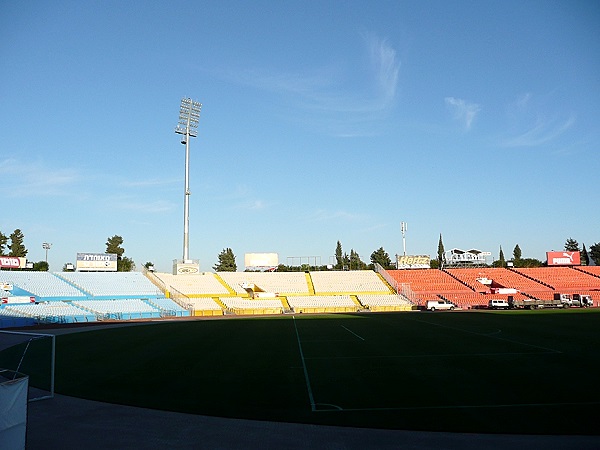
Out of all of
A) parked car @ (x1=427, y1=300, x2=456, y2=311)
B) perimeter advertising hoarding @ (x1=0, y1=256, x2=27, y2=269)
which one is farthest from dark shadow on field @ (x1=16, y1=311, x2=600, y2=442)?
perimeter advertising hoarding @ (x1=0, y1=256, x2=27, y2=269)

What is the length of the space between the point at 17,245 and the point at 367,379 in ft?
321

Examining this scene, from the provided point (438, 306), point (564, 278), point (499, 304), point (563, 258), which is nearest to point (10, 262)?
point (438, 306)

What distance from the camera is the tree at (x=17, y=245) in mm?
93375

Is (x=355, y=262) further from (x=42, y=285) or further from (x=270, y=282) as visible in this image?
(x=42, y=285)

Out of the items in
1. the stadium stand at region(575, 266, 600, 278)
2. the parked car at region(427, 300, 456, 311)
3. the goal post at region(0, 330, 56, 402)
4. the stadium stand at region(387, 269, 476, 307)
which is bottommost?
the parked car at region(427, 300, 456, 311)

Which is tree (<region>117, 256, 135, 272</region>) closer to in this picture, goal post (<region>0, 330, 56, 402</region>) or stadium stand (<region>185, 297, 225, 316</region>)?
stadium stand (<region>185, 297, 225, 316</region>)

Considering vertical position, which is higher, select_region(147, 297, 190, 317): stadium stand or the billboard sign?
the billboard sign

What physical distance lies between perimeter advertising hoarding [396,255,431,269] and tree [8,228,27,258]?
243ft

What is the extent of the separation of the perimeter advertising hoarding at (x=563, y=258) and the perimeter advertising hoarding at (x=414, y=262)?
2236 centimetres

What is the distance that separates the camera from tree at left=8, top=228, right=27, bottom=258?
93.4 m

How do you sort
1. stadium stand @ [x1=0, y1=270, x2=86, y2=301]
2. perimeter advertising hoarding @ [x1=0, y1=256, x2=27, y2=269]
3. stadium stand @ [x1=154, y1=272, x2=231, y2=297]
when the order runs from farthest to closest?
1. stadium stand @ [x1=154, y1=272, x2=231, y2=297]
2. perimeter advertising hoarding @ [x1=0, y1=256, x2=27, y2=269]
3. stadium stand @ [x1=0, y1=270, x2=86, y2=301]

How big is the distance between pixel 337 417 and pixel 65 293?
55.3 meters

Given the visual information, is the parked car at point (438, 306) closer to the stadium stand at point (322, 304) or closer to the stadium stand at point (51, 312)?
the stadium stand at point (322, 304)

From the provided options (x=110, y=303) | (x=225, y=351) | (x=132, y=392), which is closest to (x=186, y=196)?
(x=110, y=303)
